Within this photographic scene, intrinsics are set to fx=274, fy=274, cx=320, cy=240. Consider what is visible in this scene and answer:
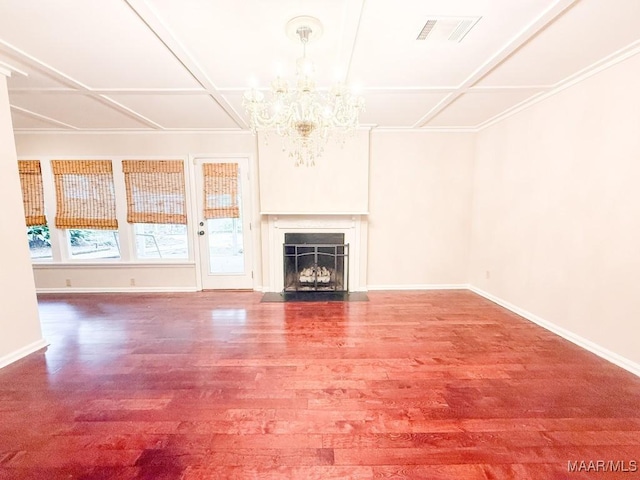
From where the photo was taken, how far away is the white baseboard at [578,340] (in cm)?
228

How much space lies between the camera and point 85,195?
171 inches

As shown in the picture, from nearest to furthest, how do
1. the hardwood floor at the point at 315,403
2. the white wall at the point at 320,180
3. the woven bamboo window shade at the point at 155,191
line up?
the hardwood floor at the point at 315,403 < the white wall at the point at 320,180 < the woven bamboo window shade at the point at 155,191

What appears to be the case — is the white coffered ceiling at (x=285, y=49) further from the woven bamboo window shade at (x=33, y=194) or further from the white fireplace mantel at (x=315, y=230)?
the white fireplace mantel at (x=315, y=230)

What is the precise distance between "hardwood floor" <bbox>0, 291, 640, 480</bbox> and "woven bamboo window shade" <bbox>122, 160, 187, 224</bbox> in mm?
1810

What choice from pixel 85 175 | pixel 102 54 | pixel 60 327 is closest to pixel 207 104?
pixel 102 54

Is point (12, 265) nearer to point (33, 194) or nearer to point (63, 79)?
point (63, 79)

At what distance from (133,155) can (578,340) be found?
20.3 ft

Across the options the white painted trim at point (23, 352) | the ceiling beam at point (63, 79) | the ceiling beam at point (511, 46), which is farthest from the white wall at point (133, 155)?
the ceiling beam at point (511, 46)

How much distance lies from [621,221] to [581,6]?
68.4 inches

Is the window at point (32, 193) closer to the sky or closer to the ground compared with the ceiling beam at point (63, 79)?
closer to the ground

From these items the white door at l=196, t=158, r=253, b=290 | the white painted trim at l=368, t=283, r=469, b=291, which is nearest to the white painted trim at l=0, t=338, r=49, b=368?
the white door at l=196, t=158, r=253, b=290

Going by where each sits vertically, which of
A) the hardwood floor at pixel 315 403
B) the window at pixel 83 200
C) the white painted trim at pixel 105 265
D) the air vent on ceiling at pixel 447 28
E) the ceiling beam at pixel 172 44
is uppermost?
the air vent on ceiling at pixel 447 28

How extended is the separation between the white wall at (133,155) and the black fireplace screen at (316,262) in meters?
0.55

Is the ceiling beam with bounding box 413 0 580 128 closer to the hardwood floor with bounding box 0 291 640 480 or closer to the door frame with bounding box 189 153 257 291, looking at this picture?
the hardwood floor with bounding box 0 291 640 480
